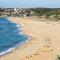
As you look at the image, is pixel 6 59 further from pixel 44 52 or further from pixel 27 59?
pixel 44 52

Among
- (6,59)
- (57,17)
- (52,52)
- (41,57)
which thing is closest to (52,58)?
(41,57)

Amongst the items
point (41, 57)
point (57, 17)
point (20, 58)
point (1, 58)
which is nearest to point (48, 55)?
point (41, 57)

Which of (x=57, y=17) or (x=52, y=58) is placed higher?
(x=52, y=58)

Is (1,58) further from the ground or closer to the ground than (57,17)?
further from the ground

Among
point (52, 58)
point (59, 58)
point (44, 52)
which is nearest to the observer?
point (59, 58)

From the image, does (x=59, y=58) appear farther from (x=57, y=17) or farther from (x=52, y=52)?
(x=57, y=17)

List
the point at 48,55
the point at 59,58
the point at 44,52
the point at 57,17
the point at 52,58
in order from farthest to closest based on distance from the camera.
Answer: the point at 57,17 < the point at 44,52 < the point at 48,55 < the point at 52,58 < the point at 59,58

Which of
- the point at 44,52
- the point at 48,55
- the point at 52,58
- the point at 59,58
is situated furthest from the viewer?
the point at 44,52

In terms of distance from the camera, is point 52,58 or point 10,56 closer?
point 52,58

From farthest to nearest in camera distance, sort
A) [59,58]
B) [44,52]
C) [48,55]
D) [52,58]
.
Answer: [44,52], [48,55], [52,58], [59,58]
